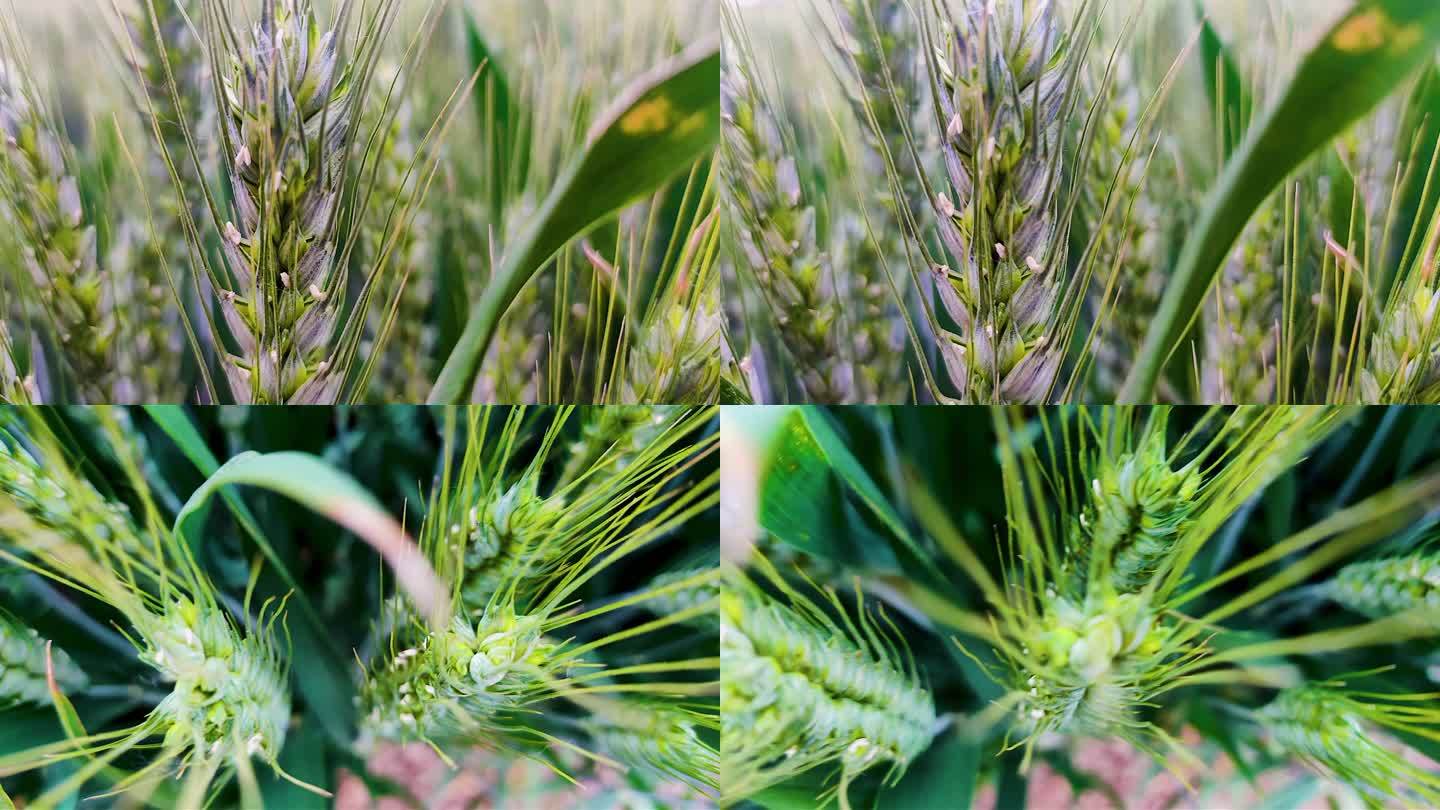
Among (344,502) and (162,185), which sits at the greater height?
(162,185)

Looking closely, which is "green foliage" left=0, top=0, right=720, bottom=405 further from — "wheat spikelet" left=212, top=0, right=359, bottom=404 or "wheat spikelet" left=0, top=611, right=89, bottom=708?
"wheat spikelet" left=0, top=611, right=89, bottom=708

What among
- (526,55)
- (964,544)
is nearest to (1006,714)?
(964,544)

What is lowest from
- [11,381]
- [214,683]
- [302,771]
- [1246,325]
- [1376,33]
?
[302,771]

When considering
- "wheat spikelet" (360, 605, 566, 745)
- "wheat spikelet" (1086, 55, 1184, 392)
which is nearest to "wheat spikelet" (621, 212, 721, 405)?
"wheat spikelet" (360, 605, 566, 745)

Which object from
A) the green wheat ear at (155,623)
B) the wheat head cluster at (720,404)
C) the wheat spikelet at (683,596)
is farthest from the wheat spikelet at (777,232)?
the green wheat ear at (155,623)

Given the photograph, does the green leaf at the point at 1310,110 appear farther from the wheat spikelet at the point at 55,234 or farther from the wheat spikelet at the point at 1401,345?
the wheat spikelet at the point at 55,234

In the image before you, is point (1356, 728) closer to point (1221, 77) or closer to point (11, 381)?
point (1221, 77)

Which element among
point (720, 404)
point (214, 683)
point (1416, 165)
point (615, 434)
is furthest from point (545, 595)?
point (1416, 165)
